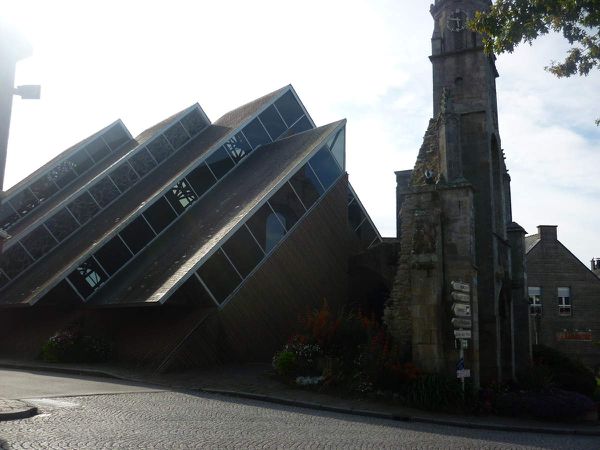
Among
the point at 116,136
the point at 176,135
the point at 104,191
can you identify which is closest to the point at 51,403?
the point at 104,191

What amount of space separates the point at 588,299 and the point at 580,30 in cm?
3058

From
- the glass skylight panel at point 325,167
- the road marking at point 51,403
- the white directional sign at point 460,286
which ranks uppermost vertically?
the glass skylight panel at point 325,167

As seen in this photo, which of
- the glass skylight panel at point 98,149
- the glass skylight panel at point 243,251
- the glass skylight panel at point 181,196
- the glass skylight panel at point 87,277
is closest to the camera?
the glass skylight panel at point 243,251

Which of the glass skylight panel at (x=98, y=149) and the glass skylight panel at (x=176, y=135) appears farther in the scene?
the glass skylight panel at (x=98, y=149)

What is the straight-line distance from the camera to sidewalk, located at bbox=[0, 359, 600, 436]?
12.6 meters

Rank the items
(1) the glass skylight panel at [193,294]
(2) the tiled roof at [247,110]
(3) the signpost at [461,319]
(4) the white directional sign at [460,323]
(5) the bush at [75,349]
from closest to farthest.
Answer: (3) the signpost at [461,319] < (4) the white directional sign at [460,323] < (1) the glass skylight panel at [193,294] < (5) the bush at [75,349] < (2) the tiled roof at [247,110]

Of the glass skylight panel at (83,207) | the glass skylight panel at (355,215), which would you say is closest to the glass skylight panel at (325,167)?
the glass skylight panel at (355,215)

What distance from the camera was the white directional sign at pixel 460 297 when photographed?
47.1ft

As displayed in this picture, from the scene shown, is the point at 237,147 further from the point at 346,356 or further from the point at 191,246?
the point at 346,356

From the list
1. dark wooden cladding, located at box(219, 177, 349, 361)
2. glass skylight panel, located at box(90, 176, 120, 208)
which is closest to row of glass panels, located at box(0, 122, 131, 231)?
glass skylight panel, located at box(90, 176, 120, 208)

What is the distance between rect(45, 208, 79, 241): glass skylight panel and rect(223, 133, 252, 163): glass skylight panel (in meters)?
7.92

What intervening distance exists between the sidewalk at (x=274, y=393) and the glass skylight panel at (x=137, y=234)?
6112 millimetres

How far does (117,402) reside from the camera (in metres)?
11.8

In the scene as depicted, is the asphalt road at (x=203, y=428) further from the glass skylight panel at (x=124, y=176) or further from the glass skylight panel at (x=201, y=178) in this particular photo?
the glass skylight panel at (x=124, y=176)
